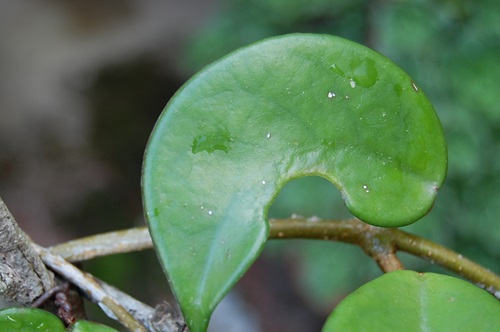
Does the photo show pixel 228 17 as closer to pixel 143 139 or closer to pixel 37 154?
pixel 143 139

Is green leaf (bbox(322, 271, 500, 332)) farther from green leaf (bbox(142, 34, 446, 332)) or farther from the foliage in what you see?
the foliage

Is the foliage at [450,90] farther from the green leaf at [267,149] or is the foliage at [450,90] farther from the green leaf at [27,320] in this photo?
the green leaf at [27,320]

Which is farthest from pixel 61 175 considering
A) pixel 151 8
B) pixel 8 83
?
pixel 151 8

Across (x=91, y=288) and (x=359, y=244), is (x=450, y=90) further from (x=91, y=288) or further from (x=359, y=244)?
(x=91, y=288)

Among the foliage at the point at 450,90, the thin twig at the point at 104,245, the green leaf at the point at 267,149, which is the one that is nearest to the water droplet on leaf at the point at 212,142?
the green leaf at the point at 267,149

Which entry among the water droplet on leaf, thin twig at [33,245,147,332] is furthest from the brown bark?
the water droplet on leaf

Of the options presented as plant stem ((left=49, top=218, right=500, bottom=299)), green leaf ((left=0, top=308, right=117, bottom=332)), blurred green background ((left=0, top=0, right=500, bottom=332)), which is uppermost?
green leaf ((left=0, top=308, right=117, bottom=332))
